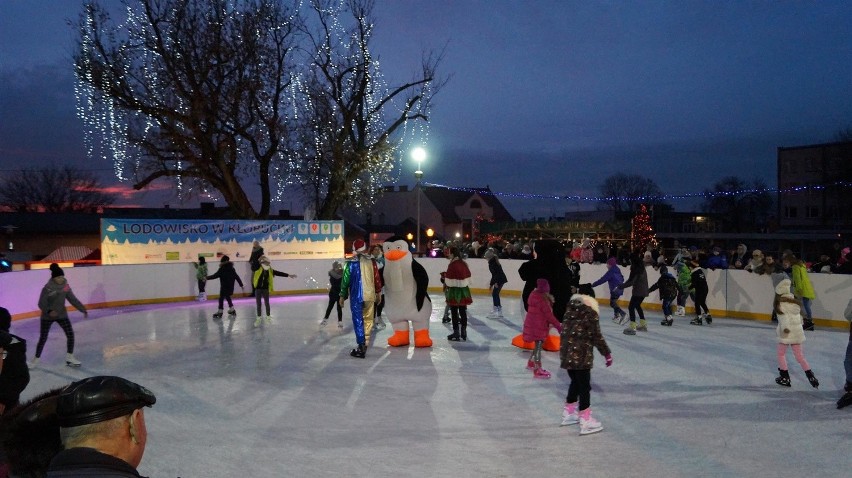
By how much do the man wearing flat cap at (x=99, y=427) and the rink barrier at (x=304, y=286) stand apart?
14.2 meters

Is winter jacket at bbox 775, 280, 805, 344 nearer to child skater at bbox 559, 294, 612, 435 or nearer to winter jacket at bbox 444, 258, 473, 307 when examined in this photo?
child skater at bbox 559, 294, 612, 435

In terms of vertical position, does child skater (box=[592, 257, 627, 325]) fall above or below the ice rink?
above

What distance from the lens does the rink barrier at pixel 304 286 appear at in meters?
13.4

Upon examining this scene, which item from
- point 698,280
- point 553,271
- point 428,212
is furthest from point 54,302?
point 428,212

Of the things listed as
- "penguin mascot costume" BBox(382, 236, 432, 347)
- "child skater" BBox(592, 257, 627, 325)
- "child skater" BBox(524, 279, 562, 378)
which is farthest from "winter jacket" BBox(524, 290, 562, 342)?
"child skater" BBox(592, 257, 627, 325)

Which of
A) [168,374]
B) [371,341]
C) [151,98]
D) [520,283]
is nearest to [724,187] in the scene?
[520,283]

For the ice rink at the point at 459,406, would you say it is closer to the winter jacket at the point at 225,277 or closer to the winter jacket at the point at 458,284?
the winter jacket at the point at 458,284

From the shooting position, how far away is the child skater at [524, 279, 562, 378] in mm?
8445

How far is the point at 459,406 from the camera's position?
710 cm

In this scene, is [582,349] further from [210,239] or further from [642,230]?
[642,230]

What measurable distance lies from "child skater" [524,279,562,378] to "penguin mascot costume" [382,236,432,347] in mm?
2393

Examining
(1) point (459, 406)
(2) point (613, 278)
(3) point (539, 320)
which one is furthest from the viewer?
(2) point (613, 278)

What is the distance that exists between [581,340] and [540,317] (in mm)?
2459

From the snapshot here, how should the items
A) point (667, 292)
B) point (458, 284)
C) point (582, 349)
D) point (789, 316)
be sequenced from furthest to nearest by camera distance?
point (667, 292)
point (458, 284)
point (789, 316)
point (582, 349)
